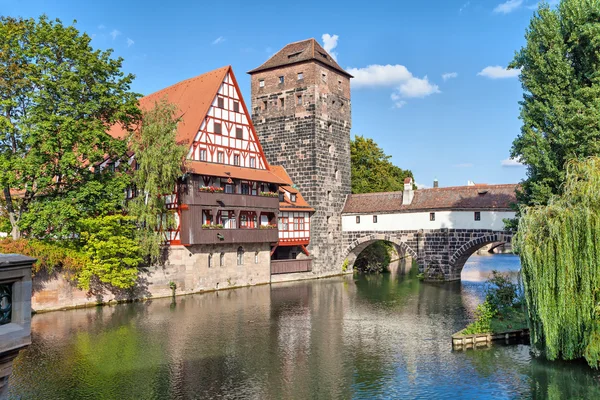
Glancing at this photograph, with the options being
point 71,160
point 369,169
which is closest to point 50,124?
point 71,160

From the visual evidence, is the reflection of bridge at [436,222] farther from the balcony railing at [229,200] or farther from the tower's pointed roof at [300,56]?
the tower's pointed roof at [300,56]

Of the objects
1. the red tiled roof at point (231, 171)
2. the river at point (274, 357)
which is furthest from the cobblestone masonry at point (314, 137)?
the river at point (274, 357)

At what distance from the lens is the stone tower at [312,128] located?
139 ft

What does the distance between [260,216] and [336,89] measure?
14224 mm

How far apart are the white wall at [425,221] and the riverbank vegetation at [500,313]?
1368cm

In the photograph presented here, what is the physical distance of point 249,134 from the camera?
36.1 m

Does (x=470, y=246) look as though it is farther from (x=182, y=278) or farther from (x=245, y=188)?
(x=182, y=278)

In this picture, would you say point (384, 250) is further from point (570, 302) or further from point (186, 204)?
point (570, 302)

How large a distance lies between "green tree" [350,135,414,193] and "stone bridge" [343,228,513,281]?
14.3 m

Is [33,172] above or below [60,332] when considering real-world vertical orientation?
above

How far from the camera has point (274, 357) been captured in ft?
57.4

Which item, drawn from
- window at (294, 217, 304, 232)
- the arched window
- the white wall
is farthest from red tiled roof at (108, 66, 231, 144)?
the white wall

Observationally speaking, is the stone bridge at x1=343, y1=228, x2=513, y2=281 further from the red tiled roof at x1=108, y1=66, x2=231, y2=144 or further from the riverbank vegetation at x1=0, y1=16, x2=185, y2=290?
the riverbank vegetation at x1=0, y1=16, x2=185, y2=290

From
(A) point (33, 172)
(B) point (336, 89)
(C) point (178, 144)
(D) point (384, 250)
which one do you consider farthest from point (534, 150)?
(D) point (384, 250)
